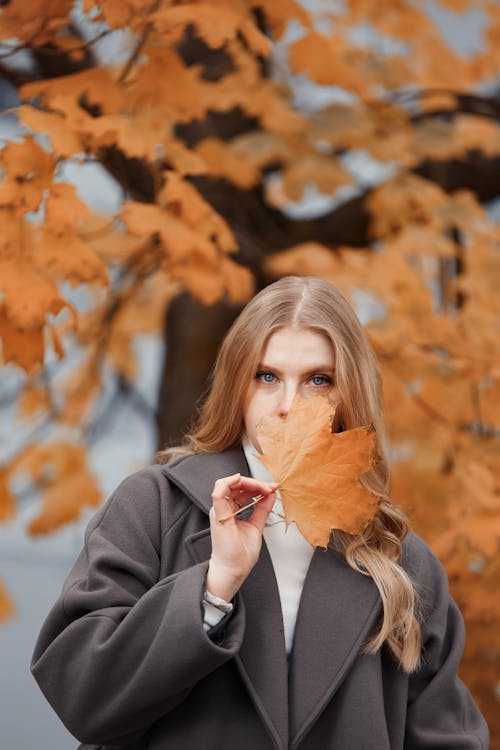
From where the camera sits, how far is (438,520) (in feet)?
10.8

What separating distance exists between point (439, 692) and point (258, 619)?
374 millimetres

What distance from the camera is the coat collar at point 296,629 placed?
5.14ft

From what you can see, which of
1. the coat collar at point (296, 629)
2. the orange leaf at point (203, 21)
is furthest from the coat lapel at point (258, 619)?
the orange leaf at point (203, 21)

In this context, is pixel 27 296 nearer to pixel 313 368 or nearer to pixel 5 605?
pixel 313 368

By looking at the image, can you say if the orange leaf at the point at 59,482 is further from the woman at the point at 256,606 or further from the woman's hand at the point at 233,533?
the woman's hand at the point at 233,533

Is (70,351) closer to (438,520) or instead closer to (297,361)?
Answer: (438,520)

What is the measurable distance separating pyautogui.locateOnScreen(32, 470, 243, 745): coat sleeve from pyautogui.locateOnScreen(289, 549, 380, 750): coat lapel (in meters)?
0.17

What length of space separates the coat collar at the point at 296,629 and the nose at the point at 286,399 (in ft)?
0.55

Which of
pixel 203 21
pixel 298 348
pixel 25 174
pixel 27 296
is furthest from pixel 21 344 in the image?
pixel 203 21

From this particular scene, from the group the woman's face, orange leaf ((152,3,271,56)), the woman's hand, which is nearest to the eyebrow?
the woman's face

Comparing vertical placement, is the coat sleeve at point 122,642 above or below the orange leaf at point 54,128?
below

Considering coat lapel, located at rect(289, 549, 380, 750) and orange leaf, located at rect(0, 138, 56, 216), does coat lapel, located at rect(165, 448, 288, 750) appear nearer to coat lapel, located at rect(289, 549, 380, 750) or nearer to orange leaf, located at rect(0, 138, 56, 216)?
coat lapel, located at rect(289, 549, 380, 750)

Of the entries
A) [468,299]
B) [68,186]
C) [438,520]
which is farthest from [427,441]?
Result: [68,186]

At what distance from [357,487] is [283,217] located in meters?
2.52
